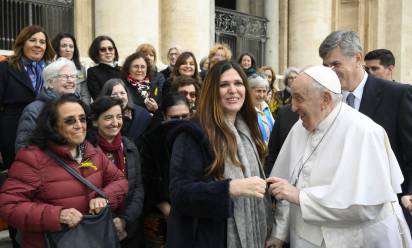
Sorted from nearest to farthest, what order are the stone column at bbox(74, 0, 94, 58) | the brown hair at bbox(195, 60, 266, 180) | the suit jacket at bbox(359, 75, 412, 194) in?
the brown hair at bbox(195, 60, 266, 180)
the suit jacket at bbox(359, 75, 412, 194)
the stone column at bbox(74, 0, 94, 58)

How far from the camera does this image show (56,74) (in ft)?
14.3

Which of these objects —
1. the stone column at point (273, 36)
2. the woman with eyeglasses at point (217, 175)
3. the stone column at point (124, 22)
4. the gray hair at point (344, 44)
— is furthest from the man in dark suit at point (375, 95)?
the stone column at point (273, 36)

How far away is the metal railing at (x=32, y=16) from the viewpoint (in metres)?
8.55

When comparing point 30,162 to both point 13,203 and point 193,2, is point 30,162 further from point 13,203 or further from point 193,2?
point 193,2

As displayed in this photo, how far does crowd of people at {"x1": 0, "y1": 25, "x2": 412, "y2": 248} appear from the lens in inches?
107

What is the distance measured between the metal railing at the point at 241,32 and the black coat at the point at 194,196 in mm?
10104

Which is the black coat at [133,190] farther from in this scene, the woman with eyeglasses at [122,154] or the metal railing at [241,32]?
the metal railing at [241,32]

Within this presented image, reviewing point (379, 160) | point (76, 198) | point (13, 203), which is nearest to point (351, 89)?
point (379, 160)

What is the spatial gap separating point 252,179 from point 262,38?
39.5ft

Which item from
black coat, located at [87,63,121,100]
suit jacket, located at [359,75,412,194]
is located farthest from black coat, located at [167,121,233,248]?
black coat, located at [87,63,121,100]

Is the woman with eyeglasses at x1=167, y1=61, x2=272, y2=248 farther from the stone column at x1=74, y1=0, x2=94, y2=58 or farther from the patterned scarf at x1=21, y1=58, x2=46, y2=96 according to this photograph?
the stone column at x1=74, y1=0, x2=94, y2=58

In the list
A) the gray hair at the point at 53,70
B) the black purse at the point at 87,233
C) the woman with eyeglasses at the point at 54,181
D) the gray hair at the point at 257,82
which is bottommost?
the black purse at the point at 87,233

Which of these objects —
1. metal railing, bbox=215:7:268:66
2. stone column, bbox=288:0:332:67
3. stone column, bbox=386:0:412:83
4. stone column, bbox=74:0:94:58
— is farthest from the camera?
stone column, bbox=386:0:412:83

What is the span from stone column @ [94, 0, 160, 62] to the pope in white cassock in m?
5.88
